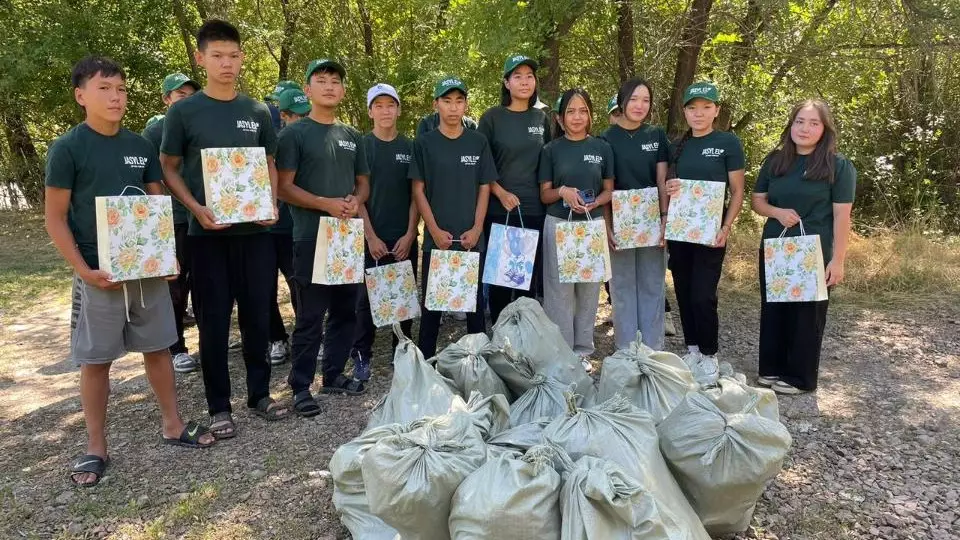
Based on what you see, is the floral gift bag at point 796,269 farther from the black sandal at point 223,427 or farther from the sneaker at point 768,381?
the black sandal at point 223,427

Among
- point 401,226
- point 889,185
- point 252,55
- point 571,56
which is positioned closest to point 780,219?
point 401,226

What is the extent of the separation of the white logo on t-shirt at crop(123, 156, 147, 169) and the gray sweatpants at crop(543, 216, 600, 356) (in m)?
2.50

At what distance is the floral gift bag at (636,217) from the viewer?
174 inches

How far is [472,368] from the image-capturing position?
325 cm

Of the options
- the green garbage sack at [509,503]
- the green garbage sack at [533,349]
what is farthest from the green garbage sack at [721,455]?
the green garbage sack at [533,349]

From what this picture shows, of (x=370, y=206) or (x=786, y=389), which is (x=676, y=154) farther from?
(x=370, y=206)

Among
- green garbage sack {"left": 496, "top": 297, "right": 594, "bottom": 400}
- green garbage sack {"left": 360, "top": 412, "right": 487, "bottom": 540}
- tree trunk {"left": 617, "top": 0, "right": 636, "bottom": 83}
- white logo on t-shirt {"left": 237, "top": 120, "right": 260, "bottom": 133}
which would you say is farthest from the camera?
tree trunk {"left": 617, "top": 0, "right": 636, "bottom": 83}

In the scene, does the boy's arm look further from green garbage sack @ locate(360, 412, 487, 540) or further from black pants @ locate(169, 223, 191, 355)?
black pants @ locate(169, 223, 191, 355)

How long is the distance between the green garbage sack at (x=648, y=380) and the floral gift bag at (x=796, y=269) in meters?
1.42

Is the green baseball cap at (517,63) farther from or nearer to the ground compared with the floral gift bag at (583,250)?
farther from the ground

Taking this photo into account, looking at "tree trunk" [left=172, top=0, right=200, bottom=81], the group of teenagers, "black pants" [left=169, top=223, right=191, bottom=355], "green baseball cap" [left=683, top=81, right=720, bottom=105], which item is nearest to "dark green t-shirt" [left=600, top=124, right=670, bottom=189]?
the group of teenagers

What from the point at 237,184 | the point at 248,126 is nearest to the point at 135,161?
the point at 237,184

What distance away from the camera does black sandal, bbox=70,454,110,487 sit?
3240 mm

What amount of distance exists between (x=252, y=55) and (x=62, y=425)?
10708 mm
